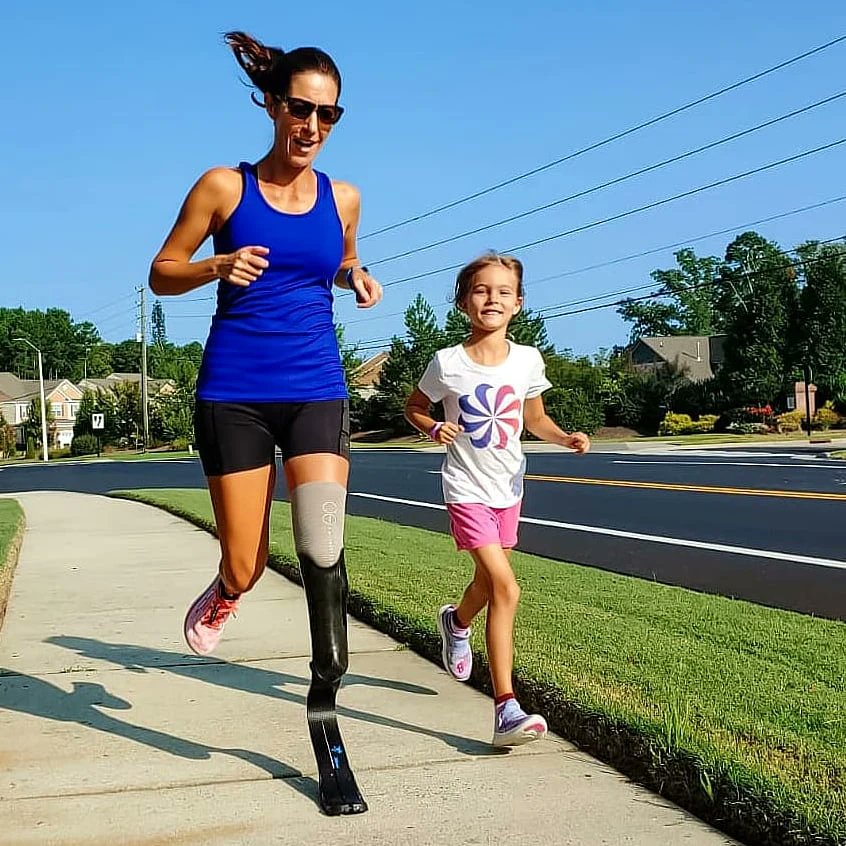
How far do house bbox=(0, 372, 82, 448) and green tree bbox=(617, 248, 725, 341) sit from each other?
Result: 51241 millimetres

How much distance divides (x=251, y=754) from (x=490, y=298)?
194cm

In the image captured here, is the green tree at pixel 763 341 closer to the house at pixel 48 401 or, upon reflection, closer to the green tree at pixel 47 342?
the house at pixel 48 401

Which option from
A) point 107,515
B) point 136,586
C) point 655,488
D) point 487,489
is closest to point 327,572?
point 487,489

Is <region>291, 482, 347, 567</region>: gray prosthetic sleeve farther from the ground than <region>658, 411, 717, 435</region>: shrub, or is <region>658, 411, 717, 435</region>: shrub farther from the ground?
<region>291, 482, 347, 567</region>: gray prosthetic sleeve

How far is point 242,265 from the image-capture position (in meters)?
3.86

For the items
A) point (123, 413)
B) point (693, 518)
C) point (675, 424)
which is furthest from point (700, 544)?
point (123, 413)

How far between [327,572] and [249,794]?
0.76 metres

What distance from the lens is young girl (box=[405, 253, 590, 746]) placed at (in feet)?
15.4

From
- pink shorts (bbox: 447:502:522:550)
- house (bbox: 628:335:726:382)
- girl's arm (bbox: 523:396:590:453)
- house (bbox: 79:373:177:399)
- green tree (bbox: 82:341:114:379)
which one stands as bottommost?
pink shorts (bbox: 447:502:522:550)

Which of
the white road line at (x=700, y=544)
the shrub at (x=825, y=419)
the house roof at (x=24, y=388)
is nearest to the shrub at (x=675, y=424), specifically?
the shrub at (x=825, y=419)

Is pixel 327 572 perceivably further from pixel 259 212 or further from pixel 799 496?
pixel 799 496

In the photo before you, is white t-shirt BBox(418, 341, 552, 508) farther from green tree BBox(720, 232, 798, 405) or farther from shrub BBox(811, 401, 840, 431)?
green tree BBox(720, 232, 798, 405)

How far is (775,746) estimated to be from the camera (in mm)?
3990

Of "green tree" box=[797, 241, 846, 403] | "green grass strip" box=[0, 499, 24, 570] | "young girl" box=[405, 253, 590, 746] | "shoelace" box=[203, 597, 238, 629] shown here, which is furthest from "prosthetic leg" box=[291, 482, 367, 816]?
"green tree" box=[797, 241, 846, 403]
